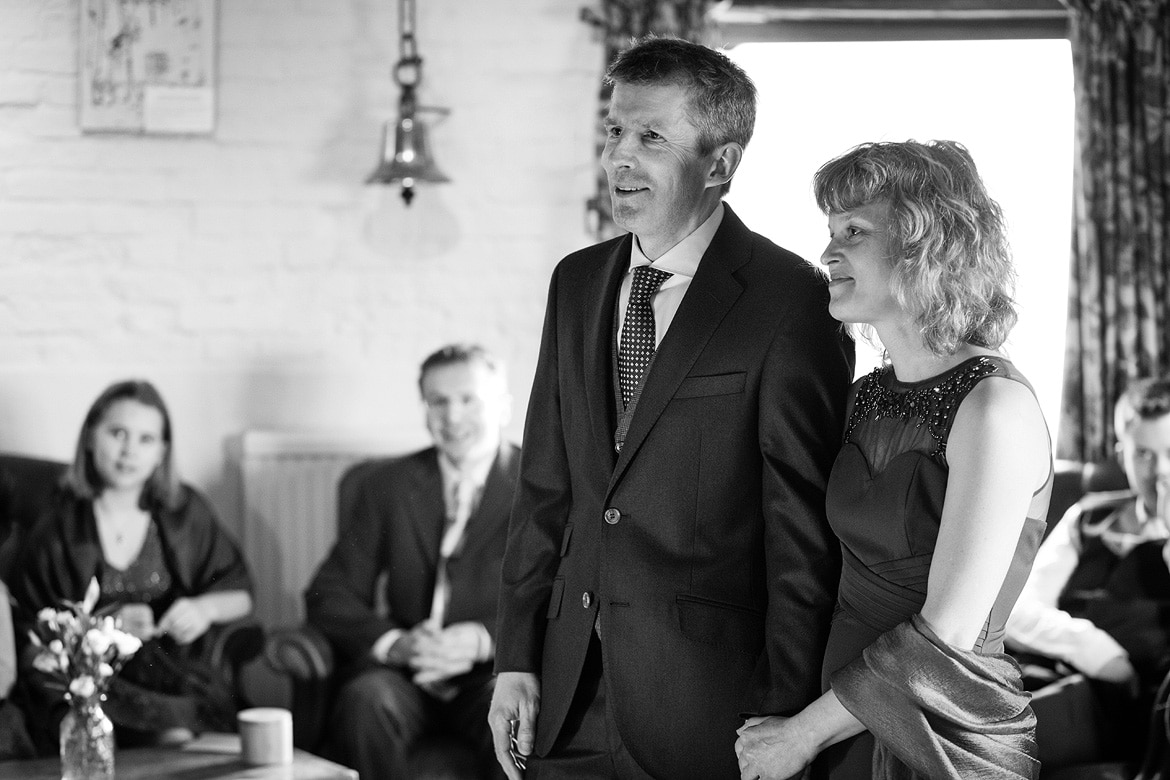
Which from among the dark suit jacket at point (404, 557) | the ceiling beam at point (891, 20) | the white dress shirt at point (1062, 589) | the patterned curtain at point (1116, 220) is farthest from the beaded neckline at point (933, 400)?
the ceiling beam at point (891, 20)

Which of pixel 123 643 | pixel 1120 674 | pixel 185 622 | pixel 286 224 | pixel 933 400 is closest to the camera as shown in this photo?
pixel 933 400

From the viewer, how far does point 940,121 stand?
4207mm

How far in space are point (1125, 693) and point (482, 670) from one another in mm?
1468

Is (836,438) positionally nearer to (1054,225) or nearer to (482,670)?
(482,670)

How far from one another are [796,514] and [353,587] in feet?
6.64

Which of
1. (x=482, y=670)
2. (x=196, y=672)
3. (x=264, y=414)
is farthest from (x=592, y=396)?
(x=264, y=414)

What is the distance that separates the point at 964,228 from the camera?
1530mm

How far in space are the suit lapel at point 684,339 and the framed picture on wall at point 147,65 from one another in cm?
267

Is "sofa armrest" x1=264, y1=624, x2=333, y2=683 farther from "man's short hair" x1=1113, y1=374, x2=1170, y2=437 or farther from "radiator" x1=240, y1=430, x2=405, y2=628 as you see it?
"man's short hair" x1=1113, y1=374, x2=1170, y2=437

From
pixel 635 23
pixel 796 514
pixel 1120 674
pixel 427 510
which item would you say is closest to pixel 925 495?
pixel 796 514

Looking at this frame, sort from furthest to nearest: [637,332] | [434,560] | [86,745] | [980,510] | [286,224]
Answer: [286,224]
[434,560]
[86,745]
[637,332]
[980,510]

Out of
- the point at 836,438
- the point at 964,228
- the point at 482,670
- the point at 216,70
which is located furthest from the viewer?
the point at 216,70

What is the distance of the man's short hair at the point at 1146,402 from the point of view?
3.20 m

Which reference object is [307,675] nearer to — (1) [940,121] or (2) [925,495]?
(2) [925,495]
